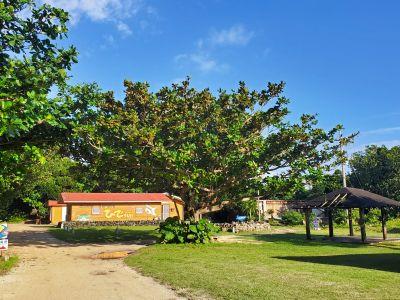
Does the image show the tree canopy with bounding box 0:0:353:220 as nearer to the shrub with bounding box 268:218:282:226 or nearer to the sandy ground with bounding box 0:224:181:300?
the sandy ground with bounding box 0:224:181:300

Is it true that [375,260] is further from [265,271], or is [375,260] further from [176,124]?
[176,124]

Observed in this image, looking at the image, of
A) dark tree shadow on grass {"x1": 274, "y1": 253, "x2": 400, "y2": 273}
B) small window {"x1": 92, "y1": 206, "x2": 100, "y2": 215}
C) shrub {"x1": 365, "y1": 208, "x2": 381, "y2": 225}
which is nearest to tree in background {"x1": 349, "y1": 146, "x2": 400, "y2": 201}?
shrub {"x1": 365, "y1": 208, "x2": 381, "y2": 225}

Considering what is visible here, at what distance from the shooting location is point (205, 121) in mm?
26453

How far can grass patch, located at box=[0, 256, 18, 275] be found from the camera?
1474 centimetres

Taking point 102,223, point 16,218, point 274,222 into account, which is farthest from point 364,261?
point 16,218

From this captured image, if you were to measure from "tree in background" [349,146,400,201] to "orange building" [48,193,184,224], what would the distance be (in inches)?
1394

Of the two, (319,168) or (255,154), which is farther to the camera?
(319,168)

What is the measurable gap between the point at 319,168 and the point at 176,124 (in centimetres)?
1014

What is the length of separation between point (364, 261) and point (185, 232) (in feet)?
36.2

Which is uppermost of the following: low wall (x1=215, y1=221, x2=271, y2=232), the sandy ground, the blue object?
the blue object

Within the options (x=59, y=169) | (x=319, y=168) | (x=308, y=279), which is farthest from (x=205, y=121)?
(x=59, y=169)

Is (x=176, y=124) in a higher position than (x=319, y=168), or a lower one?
higher

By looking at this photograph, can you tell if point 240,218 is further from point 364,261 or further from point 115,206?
point 364,261

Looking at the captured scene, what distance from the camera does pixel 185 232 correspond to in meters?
24.4
